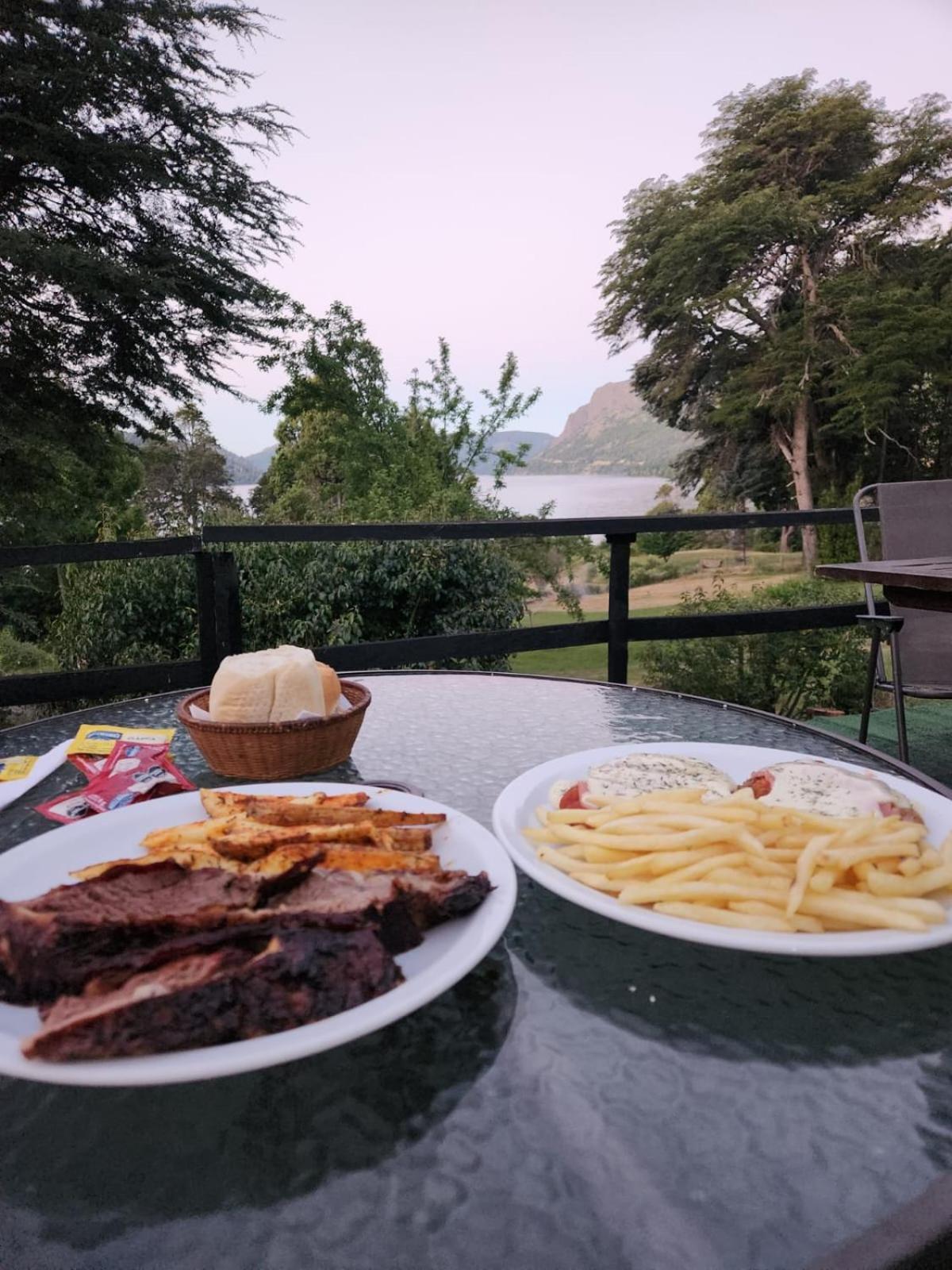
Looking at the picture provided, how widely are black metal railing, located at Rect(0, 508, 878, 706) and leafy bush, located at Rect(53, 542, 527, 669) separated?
2.36m

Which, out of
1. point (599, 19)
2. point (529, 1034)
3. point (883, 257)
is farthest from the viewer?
point (883, 257)

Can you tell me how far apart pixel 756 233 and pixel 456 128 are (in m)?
8.12

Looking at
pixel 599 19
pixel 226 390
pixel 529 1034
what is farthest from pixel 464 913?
pixel 599 19

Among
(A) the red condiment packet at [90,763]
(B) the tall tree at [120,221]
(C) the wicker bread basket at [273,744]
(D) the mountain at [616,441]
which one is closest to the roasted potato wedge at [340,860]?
(C) the wicker bread basket at [273,744]

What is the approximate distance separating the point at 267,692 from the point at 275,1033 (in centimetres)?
59

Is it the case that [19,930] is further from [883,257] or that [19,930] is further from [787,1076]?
[883,257]

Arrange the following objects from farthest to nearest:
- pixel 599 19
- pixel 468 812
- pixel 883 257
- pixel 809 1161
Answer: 1. pixel 883 257
2. pixel 599 19
3. pixel 468 812
4. pixel 809 1161

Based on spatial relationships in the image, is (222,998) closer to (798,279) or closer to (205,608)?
(205,608)

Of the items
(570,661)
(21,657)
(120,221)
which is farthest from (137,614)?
(120,221)

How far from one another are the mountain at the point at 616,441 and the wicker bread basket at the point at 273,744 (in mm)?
19315

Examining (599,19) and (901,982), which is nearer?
(901,982)

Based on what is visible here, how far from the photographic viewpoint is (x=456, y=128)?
1406cm

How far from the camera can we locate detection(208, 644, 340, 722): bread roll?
95 cm

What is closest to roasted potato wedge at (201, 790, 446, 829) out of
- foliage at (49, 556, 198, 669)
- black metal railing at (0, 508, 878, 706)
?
black metal railing at (0, 508, 878, 706)
